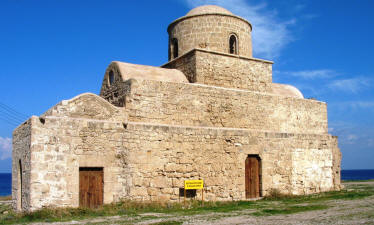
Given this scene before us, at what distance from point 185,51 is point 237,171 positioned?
16.6ft

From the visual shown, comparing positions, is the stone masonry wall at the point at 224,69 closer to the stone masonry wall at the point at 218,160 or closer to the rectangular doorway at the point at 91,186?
the stone masonry wall at the point at 218,160

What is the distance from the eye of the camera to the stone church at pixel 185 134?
923cm

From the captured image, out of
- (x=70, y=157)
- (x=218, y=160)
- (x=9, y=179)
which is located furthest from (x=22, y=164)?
(x=9, y=179)

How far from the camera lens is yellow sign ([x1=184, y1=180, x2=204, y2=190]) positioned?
33.6 feet

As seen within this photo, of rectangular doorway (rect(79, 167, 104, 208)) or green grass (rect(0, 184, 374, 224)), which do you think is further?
rectangular doorway (rect(79, 167, 104, 208))

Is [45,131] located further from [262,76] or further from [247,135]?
[262,76]

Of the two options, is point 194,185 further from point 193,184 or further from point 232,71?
point 232,71

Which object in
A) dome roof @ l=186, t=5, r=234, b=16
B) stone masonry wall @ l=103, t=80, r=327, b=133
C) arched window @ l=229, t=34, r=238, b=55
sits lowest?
stone masonry wall @ l=103, t=80, r=327, b=133

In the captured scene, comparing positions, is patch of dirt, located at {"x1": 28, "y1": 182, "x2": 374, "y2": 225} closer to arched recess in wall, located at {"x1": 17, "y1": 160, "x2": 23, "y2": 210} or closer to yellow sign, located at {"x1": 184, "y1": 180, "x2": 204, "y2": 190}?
yellow sign, located at {"x1": 184, "y1": 180, "x2": 204, "y2": 190}

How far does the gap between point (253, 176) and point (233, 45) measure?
5067mm

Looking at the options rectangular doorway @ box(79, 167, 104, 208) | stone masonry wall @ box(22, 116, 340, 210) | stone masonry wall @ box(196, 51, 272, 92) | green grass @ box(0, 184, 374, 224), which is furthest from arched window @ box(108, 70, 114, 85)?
green grass @ box(0, 184, 374, 224)

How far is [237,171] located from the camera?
11445 mm

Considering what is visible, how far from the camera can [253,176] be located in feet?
39.3

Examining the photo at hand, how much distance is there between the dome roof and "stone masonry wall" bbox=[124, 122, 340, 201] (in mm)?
4965
